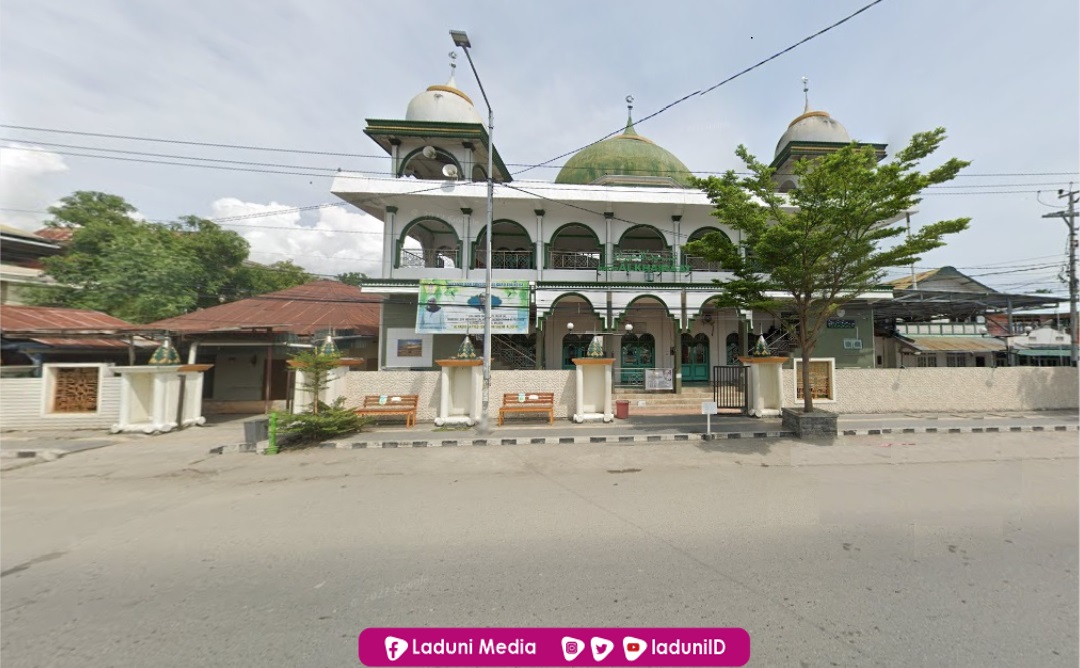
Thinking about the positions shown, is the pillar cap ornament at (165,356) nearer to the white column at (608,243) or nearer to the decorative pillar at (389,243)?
the decorative pillar at (389,243)

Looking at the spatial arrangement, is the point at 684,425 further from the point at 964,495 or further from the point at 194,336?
the point at 194,336

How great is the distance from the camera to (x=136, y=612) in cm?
279

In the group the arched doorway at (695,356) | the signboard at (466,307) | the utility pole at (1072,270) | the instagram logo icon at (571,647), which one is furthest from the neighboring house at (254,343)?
the utility pole at (1072,270)

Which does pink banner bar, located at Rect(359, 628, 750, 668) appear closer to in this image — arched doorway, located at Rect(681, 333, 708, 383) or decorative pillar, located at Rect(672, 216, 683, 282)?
decorative pillar, located at Rect(672, 216, 683, 282)

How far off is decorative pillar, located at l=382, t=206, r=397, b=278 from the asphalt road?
31.3ft

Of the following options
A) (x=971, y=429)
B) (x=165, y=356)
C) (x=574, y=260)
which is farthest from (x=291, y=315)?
(x=971, y=429)

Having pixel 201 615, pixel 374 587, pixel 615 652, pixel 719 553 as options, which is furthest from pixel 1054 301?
pixel 201 615

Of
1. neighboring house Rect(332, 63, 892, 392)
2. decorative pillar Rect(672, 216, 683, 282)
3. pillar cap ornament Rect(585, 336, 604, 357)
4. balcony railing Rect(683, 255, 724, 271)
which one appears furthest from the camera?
balcony railing Rect(683, 255, 724, 271)

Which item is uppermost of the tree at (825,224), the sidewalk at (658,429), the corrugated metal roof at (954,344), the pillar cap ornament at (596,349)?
the tree at (825,224)

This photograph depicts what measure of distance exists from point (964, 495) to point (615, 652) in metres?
5.67

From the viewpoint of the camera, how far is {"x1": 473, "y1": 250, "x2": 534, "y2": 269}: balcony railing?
15750 millimetres

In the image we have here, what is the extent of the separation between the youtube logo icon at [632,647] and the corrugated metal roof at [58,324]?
14.9m

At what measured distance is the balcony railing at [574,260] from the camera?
15858 millimetres

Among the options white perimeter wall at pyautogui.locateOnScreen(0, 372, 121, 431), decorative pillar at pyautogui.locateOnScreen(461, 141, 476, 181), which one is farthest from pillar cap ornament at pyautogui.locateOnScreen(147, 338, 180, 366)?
decorative pillar at pyautogui.locateOnScreen(461, 141, 476, 181)
